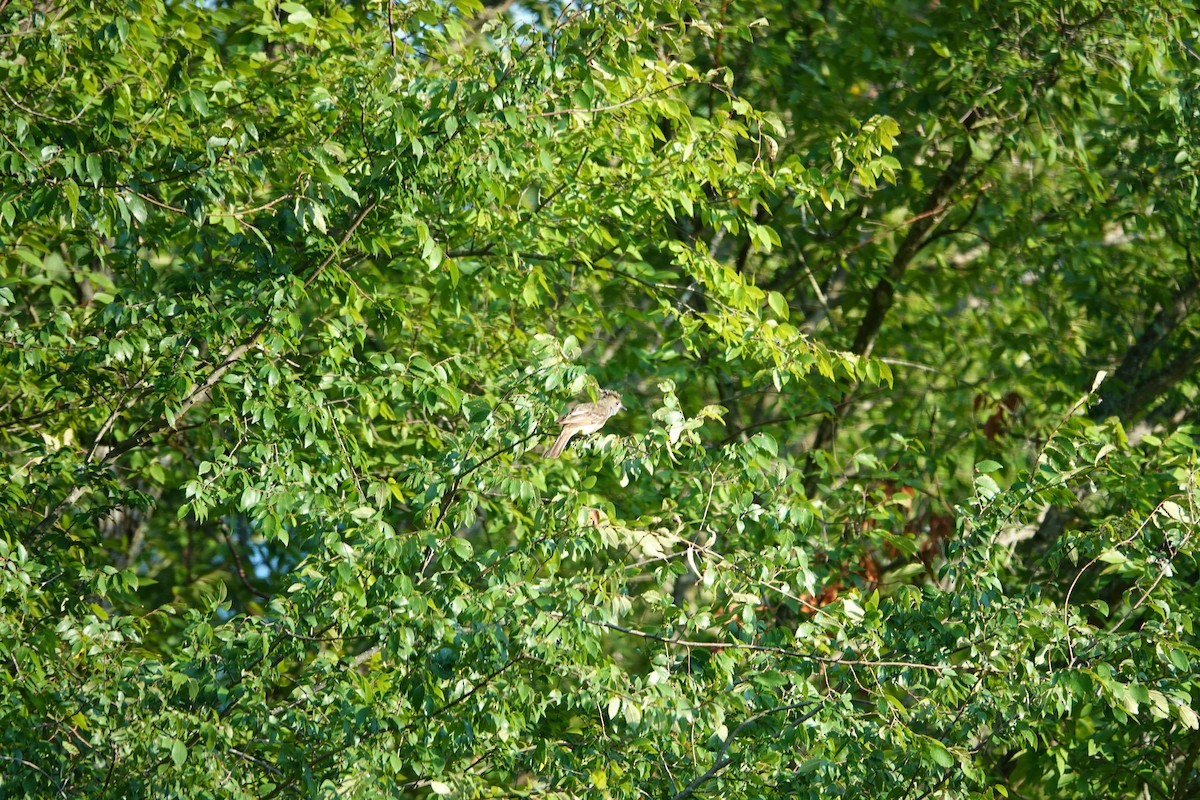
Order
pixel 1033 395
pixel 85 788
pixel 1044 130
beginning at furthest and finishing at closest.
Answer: pixel 1033 395 < pixel 1044 130 < pixel 85 788

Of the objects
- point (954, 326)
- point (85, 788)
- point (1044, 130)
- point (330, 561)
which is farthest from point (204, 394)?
point (954, 326)

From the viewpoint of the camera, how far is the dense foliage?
339 centimetres

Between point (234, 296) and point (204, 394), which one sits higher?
point (234, 296)

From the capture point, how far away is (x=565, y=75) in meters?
4.02

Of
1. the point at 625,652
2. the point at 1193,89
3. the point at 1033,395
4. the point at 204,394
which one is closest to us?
the point at 204,394

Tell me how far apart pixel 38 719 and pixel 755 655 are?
2.11m

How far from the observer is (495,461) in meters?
3.82

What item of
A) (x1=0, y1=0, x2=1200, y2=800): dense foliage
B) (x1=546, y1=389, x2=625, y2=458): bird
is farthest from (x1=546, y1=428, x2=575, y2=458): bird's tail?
(x1=0, y1=0, x2=1200, y2=800): dense foliage

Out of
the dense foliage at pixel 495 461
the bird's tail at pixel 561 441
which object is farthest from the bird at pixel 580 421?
the dense foliage at pixel 495 461

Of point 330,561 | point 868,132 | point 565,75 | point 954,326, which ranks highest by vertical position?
point 565,75

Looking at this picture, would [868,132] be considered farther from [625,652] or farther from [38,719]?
[625,652]

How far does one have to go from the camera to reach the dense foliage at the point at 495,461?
3395 millimetres

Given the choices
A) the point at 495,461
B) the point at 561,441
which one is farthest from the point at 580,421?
the point at 495,461

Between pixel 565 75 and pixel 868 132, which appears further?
pixel 868 132
